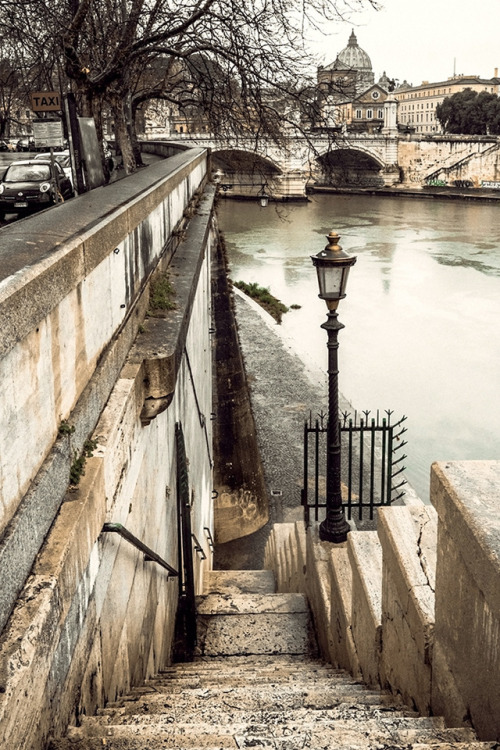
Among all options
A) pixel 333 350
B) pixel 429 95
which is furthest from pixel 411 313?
pixel 429 95

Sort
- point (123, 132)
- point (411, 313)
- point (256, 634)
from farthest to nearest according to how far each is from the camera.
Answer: point (411, 313), point (123, 132), point (256, 634)

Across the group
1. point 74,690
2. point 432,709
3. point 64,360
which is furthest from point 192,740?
point 64,360

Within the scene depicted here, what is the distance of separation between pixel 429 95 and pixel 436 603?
118 meters

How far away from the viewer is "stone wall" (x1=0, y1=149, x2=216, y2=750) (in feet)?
5.57

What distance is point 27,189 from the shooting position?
11.7 meters

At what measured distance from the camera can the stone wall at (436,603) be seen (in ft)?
6.08

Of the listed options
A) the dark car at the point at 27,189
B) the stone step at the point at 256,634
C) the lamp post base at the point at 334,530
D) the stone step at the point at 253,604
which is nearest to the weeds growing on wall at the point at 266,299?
the dark car at the point at 27,189

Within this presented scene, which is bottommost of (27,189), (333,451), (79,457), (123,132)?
(333,451)

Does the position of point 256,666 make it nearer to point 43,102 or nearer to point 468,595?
point 468,595

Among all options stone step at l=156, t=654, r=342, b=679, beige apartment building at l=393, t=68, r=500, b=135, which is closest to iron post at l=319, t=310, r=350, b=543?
stone step at l=156, t=654, r=342, b=679

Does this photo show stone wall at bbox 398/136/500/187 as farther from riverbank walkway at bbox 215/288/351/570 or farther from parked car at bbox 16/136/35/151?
riverbank walkway at bbox 215/288/351/570

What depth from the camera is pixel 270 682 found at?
10.8 feet

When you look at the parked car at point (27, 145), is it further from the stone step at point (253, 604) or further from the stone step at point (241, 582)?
the stone step at point (253, 604)

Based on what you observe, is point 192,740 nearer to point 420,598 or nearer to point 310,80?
point 420,598
